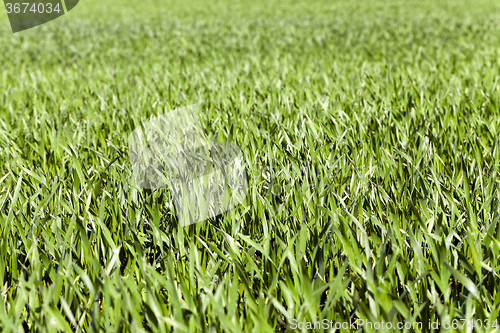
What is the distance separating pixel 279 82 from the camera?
3.56 metres

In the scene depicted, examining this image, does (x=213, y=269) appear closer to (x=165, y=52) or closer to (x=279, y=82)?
(x=279, y=82)

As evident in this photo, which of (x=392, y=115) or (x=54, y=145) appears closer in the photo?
(x=54, y=145)

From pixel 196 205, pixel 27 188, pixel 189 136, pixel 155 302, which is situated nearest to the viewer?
pixel 155 302

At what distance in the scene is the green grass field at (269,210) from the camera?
0.97 meters

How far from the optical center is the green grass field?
97 centimetres

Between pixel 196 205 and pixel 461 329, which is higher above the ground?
pixel 196 205

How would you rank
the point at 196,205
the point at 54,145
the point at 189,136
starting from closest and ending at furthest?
the point at 196,205, the point at 54,145, the point at 189,136

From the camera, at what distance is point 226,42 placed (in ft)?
24.4

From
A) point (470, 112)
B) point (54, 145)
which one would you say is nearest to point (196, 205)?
point (54, 145)

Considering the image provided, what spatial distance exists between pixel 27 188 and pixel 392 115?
5.96 feet

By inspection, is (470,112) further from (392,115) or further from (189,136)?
(189,136)

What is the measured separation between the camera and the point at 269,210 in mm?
1324

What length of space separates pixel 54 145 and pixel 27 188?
19.2 inches

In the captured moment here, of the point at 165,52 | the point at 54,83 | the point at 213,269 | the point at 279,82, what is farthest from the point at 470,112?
the point at 165,52
